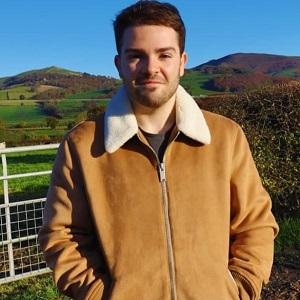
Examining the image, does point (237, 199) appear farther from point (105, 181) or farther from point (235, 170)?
point (105, 181)

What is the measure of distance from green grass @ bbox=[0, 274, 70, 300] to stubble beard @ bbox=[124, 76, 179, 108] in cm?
357

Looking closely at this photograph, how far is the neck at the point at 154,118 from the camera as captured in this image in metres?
2.06

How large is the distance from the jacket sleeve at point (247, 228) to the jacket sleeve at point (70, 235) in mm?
534

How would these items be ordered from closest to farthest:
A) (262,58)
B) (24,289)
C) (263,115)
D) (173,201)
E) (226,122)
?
(173,201) → (226,122) → (24,289) → (263,115) → (262,58)

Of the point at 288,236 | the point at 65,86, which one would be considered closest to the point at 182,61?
the point at 288,236

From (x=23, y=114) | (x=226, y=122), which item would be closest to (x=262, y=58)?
(x=23, y=114)

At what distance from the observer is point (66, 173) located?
2.02m

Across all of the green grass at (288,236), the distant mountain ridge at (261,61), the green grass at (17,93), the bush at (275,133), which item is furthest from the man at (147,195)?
the distant mountain ridge at (261,61)

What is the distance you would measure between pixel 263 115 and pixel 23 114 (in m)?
41.5

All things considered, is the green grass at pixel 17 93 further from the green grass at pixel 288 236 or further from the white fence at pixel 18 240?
the green grass at pixel 288 236

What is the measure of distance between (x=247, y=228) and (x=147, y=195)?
45 cm

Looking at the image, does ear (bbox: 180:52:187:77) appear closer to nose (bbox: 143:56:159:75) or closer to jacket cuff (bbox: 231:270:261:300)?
nose (bbox: 143:56:159:75)

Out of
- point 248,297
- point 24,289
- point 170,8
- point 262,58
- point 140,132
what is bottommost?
point 24,289

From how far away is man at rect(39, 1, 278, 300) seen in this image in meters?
1.97
